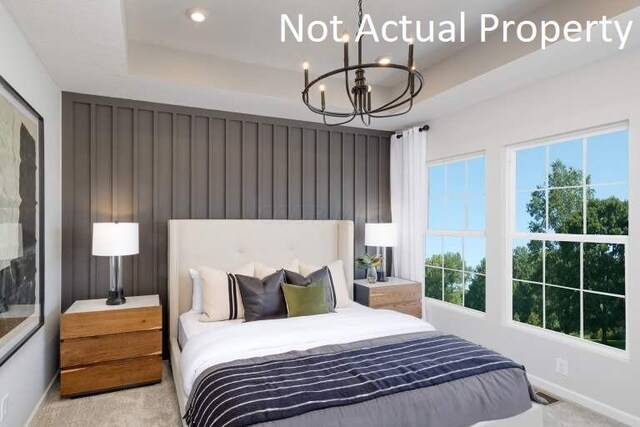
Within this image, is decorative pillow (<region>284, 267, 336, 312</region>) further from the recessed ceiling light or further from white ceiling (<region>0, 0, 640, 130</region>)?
the recessed ceiling light

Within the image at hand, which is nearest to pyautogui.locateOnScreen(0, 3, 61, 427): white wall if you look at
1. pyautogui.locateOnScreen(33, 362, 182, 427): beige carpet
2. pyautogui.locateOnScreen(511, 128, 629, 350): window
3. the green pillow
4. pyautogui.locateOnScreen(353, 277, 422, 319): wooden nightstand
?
pyautogui.locateOnScreen(33, 362, 182, 427): beige carpet

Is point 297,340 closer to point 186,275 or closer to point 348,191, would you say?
point 186,275

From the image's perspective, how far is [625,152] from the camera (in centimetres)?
268

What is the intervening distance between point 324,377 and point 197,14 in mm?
2500

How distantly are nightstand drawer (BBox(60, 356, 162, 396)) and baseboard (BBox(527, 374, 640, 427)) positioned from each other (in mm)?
3072

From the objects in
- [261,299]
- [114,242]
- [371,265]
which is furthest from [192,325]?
[371,265]

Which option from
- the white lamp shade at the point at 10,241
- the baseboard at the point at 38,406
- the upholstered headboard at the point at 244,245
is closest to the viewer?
the white lamp shade at the point at 10,241

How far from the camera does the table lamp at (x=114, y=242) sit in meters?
3.00

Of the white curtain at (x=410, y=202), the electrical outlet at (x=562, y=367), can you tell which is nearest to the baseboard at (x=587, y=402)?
the electrical outlet at (x=562, y=367)

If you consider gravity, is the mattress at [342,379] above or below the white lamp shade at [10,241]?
below

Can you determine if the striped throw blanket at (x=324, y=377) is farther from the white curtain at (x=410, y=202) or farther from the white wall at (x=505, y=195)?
the white curtain at (x=410, y=202)

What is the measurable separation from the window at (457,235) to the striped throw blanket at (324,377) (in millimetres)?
1633

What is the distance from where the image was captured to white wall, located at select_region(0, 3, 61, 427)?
2131 millimetres

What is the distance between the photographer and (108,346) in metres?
2.96
